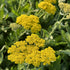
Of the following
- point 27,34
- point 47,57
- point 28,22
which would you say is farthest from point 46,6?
point 47,57

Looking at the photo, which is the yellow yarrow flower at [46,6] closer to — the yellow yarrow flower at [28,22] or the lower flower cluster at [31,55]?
the yellow yarrow flower at [28,22]

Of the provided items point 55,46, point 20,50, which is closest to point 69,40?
point 55,46

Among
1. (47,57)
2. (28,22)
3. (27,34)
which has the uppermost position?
(28,22)

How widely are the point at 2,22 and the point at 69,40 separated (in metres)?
0.97

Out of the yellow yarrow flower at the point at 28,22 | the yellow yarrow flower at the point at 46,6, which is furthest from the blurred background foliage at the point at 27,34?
the yellow yarrow flower at the point at 46,6

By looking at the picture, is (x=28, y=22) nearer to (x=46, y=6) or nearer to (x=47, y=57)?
(x=46, y=6)

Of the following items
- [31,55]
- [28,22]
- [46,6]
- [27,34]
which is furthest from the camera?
[27,34]

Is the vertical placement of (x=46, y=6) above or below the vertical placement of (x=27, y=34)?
above

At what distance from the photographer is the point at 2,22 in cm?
218

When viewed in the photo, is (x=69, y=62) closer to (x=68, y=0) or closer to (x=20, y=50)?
(x=20, y=50)

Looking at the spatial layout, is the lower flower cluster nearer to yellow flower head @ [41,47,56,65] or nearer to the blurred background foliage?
yellow flower head @ [41,47,56,65]

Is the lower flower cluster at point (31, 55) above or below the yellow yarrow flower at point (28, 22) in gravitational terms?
below

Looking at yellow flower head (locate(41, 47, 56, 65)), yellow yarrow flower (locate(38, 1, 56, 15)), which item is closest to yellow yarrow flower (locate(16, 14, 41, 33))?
yellow yarrow flower (locate(38, 1, 56, 15))

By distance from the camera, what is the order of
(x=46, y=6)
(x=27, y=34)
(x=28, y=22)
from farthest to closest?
1. (x=27, y=34)
2. (x=46, y=6)
3. (x=28, y=22)
